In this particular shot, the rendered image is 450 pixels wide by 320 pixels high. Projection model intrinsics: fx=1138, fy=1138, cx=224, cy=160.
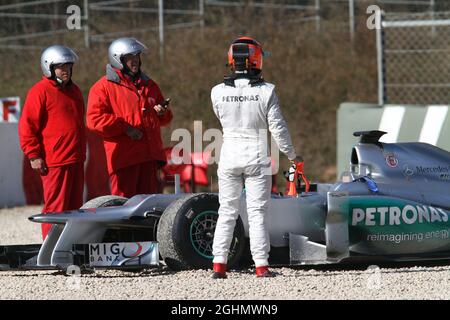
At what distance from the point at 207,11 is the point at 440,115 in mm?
9584

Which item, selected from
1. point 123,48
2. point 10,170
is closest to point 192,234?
point 123,48

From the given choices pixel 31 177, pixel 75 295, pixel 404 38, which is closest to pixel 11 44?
pixel 31 177

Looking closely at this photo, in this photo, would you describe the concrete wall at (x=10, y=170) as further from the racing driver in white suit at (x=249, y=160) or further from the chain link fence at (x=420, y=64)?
the racing driver in white suit at (x=249, y=160)

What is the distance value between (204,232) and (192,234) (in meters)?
0.13

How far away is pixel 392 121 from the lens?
15.5 meters

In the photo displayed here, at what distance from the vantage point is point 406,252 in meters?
9.41

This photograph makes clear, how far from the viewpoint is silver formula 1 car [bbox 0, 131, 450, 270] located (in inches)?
353

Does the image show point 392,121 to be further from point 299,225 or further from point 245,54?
point 245,54

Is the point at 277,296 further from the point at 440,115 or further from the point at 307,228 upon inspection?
the point at 440,115

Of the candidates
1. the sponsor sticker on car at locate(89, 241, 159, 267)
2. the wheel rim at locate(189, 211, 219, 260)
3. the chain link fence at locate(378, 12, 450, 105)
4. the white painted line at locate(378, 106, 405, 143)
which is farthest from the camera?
the chain link fence at locate(378, 12, 450, 105)

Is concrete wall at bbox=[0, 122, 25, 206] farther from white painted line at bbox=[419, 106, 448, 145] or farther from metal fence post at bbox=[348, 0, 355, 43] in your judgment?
metal fence post at bbox=[348, 0, 355, 43]

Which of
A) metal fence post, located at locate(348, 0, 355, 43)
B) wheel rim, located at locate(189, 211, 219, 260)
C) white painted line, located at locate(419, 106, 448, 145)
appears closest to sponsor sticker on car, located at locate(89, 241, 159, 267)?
wheel rim, located at locate(189, 211, 219, 260)

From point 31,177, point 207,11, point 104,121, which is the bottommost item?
point 31,177

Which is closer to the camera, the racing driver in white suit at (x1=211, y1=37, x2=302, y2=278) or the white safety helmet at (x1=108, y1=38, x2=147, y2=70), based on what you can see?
the racing driver in white suit at (x1=211, y1=37, x2=302, y2=278)
